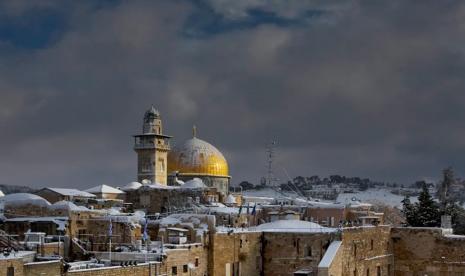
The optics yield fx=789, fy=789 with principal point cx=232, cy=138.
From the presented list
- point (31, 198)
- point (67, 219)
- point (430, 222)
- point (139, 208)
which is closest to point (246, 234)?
point (67, 219)

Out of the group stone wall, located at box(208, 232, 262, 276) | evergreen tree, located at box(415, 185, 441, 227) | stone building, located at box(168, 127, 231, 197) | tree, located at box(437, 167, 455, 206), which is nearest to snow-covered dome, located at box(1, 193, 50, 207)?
stone wall, located at box(208, 232, 262, 276)

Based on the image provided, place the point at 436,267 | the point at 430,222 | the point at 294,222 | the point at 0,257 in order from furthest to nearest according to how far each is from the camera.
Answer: the point at 430,222, the point at 436,267, the point at 294,222, the point at 0,257

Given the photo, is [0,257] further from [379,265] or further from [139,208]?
[139,208]

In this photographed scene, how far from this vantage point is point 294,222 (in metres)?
41.9

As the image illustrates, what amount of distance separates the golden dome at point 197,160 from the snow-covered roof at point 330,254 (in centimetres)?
2854

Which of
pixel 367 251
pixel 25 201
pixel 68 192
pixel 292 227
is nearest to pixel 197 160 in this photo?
pixel 68 192

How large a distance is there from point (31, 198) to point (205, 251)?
12.3 m

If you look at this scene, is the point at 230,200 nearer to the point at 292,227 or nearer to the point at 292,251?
the point at 292,227

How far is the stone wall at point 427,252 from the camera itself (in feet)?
146

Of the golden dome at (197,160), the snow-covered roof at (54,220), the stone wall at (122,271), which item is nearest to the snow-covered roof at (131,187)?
the golden dome at (197,160)

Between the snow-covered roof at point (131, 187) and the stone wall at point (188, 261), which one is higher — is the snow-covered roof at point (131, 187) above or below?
above

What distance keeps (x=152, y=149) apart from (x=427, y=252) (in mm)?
28023

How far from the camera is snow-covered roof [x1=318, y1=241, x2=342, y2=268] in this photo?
120ft

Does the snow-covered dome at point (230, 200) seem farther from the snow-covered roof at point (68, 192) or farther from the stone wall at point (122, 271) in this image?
the stone wall at point (122, 271)
